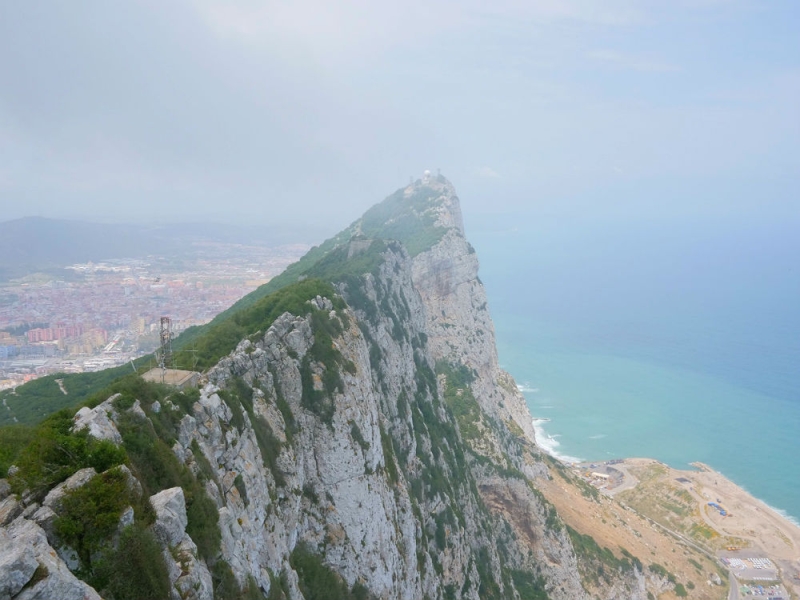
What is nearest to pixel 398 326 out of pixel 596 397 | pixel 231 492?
pixel 231 492

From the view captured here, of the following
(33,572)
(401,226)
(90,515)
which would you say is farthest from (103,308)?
(33,572)

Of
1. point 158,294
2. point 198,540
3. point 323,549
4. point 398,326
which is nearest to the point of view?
point 198,540

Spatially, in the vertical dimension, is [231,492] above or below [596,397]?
above

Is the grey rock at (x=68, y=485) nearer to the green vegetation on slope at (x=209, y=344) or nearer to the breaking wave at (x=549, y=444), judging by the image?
the green vegetation on slope at (x=209, y=344)

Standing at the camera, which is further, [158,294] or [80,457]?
[158,294]

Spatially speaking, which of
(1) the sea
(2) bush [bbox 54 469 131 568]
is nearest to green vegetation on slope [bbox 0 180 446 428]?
(2) bush [bbox 54 469 131 568]

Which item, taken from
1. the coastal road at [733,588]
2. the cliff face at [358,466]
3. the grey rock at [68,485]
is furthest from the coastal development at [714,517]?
the grey rock at [68,485]

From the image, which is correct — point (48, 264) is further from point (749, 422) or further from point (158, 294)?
point (749, 422)
